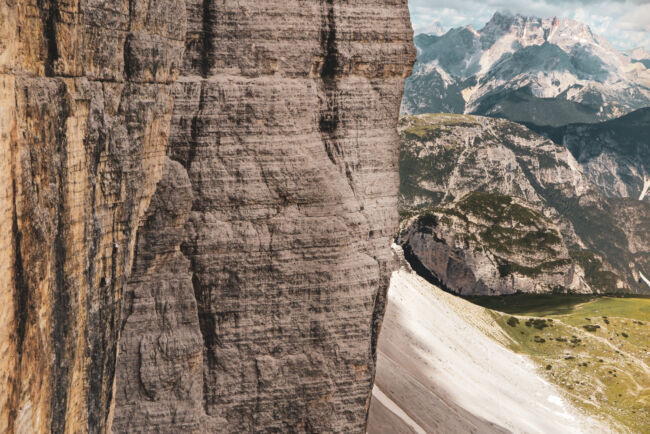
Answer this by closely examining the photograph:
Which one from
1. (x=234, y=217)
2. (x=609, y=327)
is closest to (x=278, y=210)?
(x=234, y=217)

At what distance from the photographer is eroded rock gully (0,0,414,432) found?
20719 mm

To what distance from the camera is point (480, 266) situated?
531ft

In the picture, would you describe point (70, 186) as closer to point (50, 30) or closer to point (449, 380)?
point (50, 30)


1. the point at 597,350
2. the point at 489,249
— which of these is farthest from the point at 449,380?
the point at 489,249

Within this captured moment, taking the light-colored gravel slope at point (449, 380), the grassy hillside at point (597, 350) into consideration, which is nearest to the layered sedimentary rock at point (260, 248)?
the light-colored gravel slope at point (449, 380)

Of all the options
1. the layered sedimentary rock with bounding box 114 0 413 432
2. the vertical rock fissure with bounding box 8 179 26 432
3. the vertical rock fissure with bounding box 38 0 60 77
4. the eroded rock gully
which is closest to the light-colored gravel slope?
the layered sedimentary rock with bounding box 114 0 413 432

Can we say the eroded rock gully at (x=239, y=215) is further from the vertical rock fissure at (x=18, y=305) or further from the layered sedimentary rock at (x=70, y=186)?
the vertical rock fissure at (x=18, y=305)

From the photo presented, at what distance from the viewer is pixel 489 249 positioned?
167125 mm

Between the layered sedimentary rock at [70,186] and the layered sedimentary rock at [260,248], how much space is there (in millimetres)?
2697

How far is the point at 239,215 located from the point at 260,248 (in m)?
2.03

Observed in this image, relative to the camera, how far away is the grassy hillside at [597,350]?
73.7m

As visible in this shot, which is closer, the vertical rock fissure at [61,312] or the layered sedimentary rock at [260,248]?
the vertical rock fissure at [61,312]

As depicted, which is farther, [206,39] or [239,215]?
[239,215]

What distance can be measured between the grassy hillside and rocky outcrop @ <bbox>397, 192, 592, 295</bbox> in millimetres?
36408
